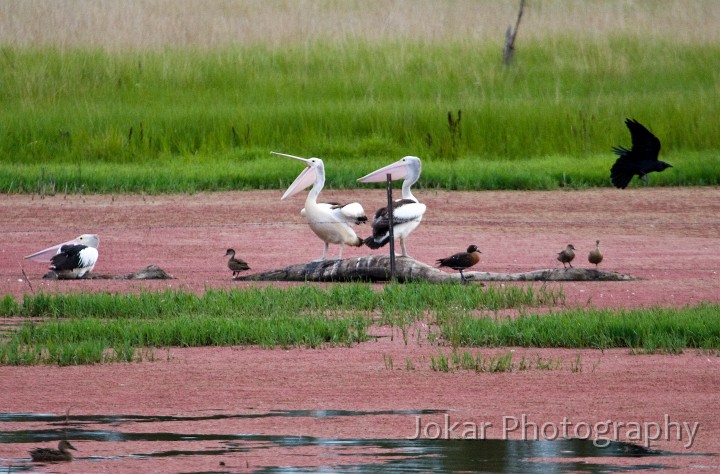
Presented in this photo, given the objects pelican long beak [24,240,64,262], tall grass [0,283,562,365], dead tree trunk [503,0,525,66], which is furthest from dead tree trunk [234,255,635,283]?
dead tree trunk [503,0,525,66]

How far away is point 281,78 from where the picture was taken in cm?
2584

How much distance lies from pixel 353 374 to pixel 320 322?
1517 mm

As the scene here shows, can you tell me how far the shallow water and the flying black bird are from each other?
7.46m

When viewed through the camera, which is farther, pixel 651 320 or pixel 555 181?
pixel 555 181

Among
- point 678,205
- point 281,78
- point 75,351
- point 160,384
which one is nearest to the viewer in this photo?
point 160,384

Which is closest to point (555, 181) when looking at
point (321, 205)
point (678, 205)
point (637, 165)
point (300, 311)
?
point (678, 205)

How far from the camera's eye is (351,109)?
23594 millimetres

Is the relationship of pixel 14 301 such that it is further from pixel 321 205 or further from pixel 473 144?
pixel 473 144

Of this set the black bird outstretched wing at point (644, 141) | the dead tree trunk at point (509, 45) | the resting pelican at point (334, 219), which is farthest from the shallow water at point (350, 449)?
the dead tree trunk at point (509, 45)

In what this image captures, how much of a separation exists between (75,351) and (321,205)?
4.89 metres

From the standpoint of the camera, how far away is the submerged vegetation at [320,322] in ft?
32.3

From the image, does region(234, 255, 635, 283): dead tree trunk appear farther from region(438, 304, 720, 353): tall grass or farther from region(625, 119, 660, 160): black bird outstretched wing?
region(438, 304, 720, 353): tall grass

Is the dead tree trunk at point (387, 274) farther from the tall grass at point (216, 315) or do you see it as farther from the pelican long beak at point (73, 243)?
the pelican long beak at point (73, 243)

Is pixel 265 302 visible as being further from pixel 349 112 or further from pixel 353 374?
pixel 349 112
